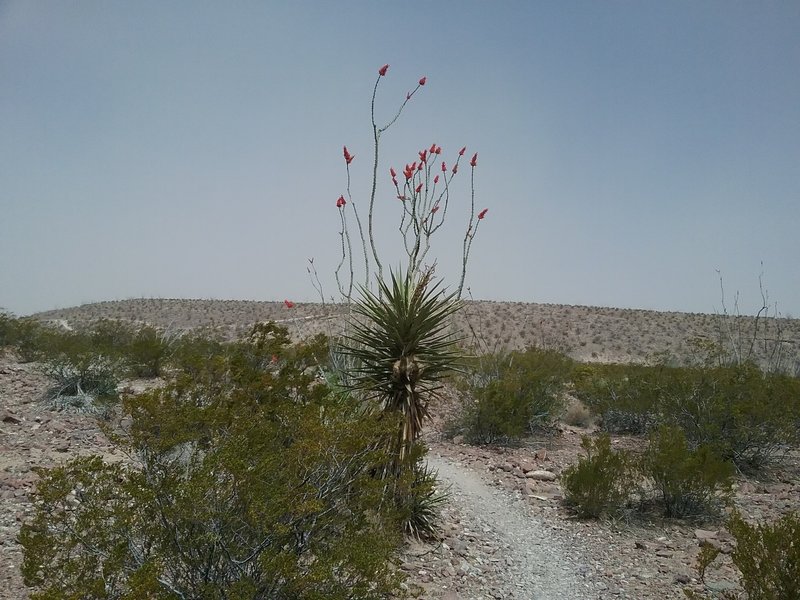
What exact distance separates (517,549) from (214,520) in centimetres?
445

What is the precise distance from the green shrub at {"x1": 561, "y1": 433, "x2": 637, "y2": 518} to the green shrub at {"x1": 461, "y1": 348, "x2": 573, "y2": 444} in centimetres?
291

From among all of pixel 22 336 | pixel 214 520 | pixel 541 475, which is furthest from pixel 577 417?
pixel 22 336

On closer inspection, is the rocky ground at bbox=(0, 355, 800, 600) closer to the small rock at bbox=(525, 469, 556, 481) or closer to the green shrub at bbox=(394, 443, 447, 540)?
the small rock at bbox=(525, 469, 556, 481)

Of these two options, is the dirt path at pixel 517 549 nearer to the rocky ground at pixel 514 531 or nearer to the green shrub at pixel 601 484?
the rocky ground at pixel 514 531

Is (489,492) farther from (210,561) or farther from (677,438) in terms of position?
(210,561)

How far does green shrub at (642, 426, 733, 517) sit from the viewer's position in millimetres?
7664

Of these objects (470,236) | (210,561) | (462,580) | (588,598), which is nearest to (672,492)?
(588,598)

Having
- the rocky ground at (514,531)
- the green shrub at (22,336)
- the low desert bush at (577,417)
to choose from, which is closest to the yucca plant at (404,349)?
the rocky ground at (514,531)

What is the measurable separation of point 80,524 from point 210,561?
2.78 feet

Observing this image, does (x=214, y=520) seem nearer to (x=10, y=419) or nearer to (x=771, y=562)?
(x=771, y=562)

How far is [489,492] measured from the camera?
9.02 m

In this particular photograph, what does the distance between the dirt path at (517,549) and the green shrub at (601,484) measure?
68 centimetres

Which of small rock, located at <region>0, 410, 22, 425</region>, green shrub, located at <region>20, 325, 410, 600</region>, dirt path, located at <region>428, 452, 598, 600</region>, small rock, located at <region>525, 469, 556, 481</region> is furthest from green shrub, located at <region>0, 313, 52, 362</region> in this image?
green shrub, located at <region>20, 325, 410, 600</region>

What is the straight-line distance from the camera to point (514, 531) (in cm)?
745
